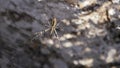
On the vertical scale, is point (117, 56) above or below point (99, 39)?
below

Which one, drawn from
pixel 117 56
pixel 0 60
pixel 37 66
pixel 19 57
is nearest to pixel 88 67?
pixel 117 56

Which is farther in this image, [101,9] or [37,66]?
[101,9]

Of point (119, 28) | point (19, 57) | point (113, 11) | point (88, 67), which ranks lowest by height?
point (88, 67)

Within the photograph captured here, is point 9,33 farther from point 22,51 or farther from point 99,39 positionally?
point 99,39

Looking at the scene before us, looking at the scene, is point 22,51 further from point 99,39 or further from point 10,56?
point 99,39

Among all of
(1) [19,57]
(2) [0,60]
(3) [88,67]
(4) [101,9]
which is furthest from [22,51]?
(4) [101,9]

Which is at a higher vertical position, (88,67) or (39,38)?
(39,38)
